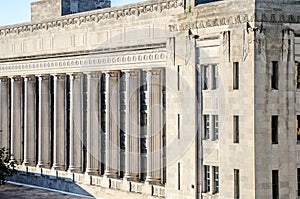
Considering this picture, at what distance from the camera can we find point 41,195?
57719 mm

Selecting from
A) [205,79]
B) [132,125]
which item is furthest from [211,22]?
[132,125]

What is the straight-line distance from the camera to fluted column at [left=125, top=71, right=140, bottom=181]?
2050 inches

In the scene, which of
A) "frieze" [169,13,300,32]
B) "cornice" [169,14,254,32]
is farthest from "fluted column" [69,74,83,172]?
"frieze" [169,13,300,32]

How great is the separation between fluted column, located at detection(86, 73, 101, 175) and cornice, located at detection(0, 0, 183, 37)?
4.75m

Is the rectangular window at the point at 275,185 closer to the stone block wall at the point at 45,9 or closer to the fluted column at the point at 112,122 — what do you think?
the fluted column at the point at 112,122

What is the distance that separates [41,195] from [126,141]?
9976 mm

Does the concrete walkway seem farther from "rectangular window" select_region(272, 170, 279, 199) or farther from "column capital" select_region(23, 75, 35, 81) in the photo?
"rectangular window" select_region(272, 170, 279, 199)

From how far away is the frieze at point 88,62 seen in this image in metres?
49.5

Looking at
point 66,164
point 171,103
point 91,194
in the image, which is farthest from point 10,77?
point 171,103

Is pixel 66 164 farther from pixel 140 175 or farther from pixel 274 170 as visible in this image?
pixel 274 170

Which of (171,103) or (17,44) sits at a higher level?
(17,44)

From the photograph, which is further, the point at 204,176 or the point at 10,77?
the point at 10,77

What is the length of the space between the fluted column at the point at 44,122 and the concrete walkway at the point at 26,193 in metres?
2.80

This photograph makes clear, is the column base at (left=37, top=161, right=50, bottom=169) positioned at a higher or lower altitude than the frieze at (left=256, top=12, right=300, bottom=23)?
lower
